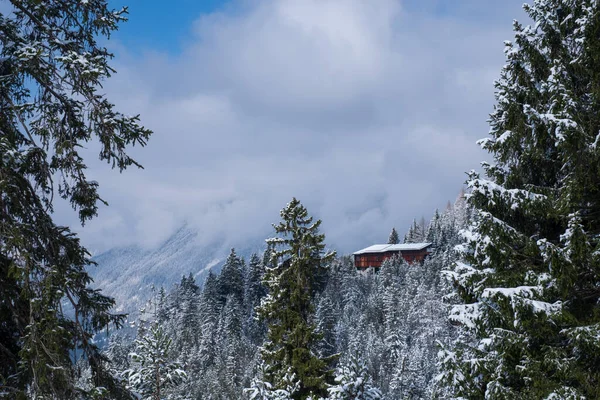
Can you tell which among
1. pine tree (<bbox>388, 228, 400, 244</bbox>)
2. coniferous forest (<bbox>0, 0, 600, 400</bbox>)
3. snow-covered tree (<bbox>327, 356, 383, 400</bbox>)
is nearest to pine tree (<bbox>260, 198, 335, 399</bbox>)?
snow-covered tree (<bbox>327, 356, 383, 400</bbox>)

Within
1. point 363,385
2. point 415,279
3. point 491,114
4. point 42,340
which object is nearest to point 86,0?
point 42,340

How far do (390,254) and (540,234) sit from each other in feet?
383

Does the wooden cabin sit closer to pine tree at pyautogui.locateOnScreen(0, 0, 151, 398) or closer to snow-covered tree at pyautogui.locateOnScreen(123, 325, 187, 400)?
snow-covered tree at pyautogui.locateOnScreen(123, 325, 187, 400)

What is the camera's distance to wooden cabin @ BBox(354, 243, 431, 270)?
122m

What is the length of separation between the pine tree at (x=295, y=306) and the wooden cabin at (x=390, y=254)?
103455 millimetres

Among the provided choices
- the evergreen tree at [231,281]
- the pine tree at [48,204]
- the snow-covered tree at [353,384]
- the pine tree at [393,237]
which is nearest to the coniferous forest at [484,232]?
the pine tree at [48,204]

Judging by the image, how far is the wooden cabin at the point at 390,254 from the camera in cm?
12175

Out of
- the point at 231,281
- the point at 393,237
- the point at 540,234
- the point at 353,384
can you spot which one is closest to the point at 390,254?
the point at 393,237

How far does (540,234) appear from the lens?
908 centimetres

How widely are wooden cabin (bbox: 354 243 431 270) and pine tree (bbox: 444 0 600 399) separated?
112958 mm

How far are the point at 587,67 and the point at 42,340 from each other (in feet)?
33.5

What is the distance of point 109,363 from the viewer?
7.21 metres

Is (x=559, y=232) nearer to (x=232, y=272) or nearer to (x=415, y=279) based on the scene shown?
(x=232, y=272)

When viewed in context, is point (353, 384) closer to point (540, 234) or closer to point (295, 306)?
point (295, 306)
